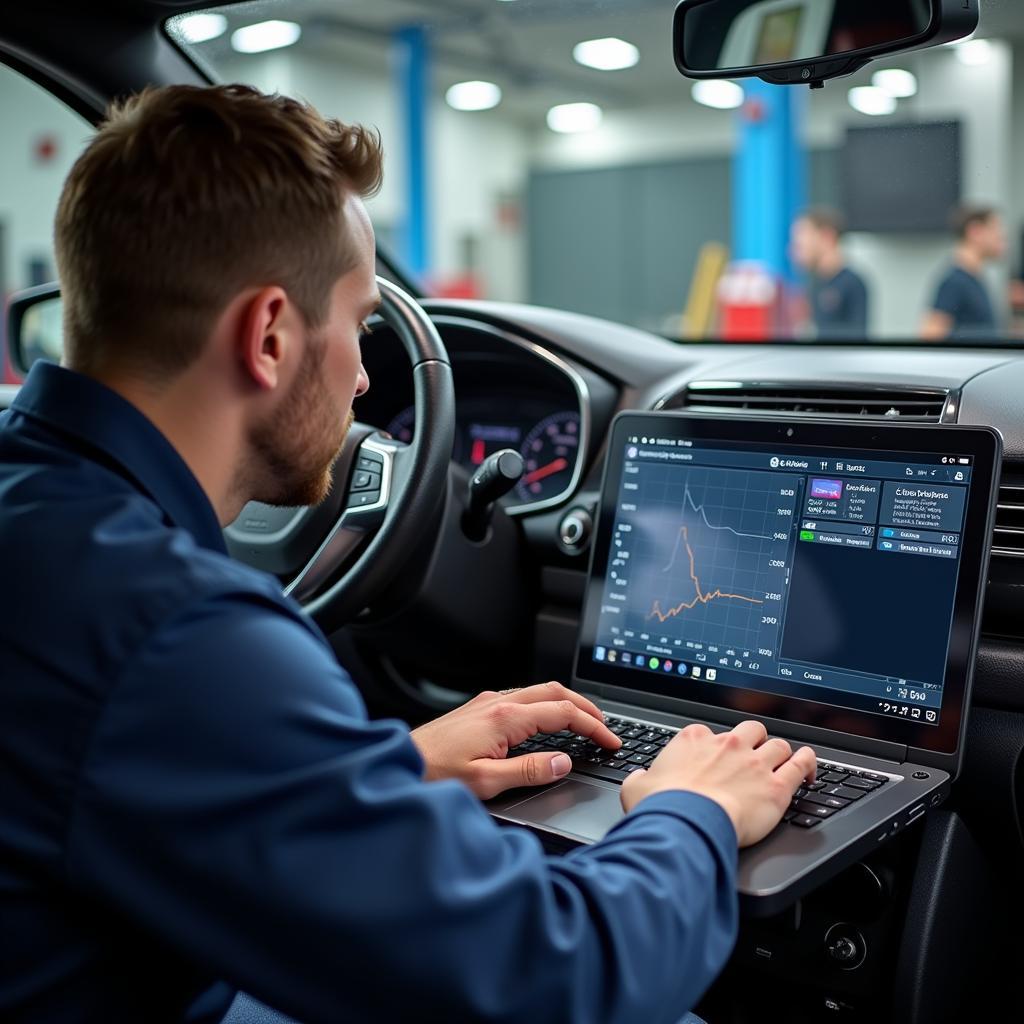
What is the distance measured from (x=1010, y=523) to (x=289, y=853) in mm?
1014

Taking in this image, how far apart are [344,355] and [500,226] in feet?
50.9

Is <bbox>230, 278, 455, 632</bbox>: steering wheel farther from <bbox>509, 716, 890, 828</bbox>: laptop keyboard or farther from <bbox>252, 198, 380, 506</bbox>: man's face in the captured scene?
<bbox>252, 198, 380, 506</bbox>: man's face

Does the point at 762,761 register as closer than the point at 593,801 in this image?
Yes

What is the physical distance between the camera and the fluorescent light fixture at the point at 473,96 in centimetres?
1425

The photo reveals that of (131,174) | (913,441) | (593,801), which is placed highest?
(131,174)

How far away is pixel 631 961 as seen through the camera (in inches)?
30.3

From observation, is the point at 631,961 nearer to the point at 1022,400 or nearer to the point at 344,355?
the point at 344,355

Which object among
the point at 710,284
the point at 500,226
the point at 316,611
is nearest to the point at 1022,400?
the point at 316,611

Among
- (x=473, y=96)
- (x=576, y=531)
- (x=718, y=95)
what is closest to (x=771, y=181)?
(x=718, y=95)

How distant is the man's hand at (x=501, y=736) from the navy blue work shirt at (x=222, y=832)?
12.8 inches

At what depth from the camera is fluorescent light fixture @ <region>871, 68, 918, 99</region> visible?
1.99 metres

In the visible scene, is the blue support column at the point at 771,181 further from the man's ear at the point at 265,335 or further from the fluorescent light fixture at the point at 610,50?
the man's ear at the point at 265,335

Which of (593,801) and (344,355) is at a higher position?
(344,355)

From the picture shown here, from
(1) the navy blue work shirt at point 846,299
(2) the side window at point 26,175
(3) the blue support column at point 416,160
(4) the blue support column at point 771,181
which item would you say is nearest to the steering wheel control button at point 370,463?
(1) the navy blue work shirt at point 846,299
